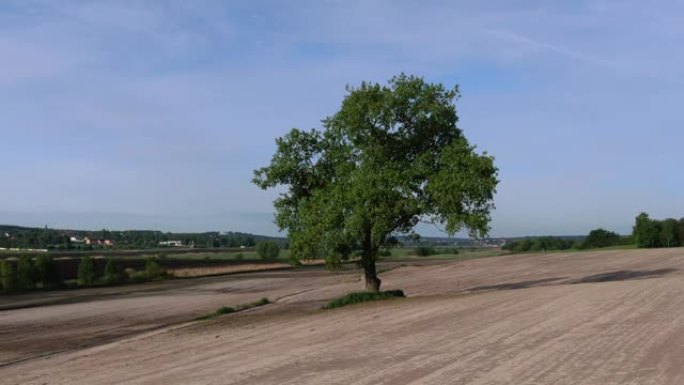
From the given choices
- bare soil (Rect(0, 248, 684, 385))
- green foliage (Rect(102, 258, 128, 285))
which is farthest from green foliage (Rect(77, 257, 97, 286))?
bare soil (Rect(0, 248, 684, 385))

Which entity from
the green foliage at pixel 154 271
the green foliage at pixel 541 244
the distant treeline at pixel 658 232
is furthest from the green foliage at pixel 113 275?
the green foliage at pixel 541 244

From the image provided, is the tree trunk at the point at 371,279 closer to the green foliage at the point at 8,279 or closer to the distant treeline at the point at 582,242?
the green foliage at the point at 8,279

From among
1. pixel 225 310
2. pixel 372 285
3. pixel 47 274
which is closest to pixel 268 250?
pixel 47 274

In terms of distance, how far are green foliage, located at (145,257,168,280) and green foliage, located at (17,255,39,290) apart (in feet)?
39.8

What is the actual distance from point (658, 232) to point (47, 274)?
7799cm

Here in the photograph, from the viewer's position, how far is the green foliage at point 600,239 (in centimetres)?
11238

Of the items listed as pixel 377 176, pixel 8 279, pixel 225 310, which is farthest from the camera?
pixel 8 279

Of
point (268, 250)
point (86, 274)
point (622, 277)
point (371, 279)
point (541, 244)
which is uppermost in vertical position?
point (541, 244)

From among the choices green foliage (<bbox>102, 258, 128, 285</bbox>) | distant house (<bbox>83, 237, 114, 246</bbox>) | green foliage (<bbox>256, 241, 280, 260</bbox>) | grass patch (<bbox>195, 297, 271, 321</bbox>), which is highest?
distant house (<bbox>83, 237, 114, 246</bbox>)

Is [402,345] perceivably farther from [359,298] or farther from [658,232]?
[658,232]

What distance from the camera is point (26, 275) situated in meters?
67.1

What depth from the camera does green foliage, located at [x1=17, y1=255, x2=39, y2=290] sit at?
218 ft

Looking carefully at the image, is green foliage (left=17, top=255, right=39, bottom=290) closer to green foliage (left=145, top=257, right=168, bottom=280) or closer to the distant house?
green foliage (left=145, top=257, right=168, bottom=280)

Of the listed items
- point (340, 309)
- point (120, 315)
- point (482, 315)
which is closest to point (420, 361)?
point (482, 315)
